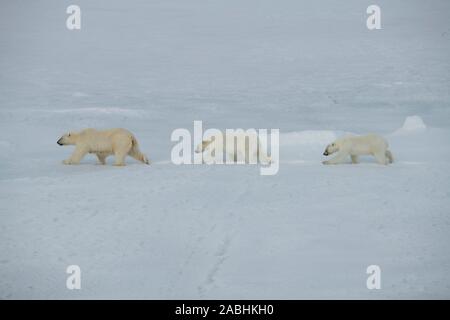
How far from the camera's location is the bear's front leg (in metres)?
9.38

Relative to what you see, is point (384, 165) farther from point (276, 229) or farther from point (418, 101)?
point (418, 101)

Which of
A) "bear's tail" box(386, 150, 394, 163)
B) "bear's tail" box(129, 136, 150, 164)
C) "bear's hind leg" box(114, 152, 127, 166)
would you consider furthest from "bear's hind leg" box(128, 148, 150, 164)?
"bear's tail" box(386, 150, 394, 163)

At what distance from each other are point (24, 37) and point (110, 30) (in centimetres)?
236

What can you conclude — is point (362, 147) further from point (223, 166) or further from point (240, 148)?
point (223, 166)

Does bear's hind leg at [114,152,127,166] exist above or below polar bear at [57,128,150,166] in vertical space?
below

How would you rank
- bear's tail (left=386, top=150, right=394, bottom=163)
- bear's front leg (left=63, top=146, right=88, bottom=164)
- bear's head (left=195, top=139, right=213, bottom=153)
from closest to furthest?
bear's front leg (left=63, top=146, right=88, bottom=164) < bear's tail (left=386, top=150, right=394, bottom=163) < bear's head (left=195, top=139, right=213, bottom=153)

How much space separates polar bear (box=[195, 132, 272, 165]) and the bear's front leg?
4.81 ft

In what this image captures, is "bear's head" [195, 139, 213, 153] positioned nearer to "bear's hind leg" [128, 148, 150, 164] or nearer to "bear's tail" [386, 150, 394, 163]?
"bear's hind leg" [128, 148, 150, 164]

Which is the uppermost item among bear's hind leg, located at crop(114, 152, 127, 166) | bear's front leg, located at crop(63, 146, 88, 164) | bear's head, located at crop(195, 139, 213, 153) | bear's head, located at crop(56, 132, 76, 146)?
bear's head, located at crop(56, 132, 76, 146)

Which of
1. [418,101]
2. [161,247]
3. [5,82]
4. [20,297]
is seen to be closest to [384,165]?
[161,247]

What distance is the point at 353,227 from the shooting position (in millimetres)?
6504

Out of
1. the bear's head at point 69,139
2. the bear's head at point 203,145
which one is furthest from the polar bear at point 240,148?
the bear's head at point 69,139

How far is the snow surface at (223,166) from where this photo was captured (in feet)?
17.9

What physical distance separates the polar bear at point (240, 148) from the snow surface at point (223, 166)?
37 centimetres
